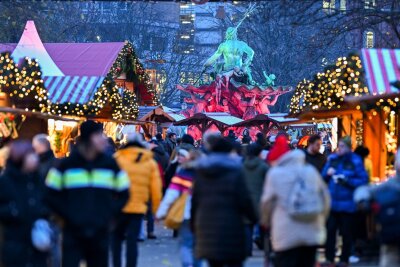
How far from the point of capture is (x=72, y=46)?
120 ft

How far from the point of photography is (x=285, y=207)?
1023 centimetres

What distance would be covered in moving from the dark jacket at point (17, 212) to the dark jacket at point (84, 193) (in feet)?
0.61

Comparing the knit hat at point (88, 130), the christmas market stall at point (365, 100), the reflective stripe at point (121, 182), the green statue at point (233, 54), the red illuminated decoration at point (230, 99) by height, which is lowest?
the reflective stripe at point (121, 182)

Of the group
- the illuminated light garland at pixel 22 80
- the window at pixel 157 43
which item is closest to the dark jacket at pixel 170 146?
the illuminated light garland at pixel 22 80

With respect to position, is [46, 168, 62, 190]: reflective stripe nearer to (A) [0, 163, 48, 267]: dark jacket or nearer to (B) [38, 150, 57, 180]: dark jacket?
(A) [0, 163, 48, 267]: dark jacket

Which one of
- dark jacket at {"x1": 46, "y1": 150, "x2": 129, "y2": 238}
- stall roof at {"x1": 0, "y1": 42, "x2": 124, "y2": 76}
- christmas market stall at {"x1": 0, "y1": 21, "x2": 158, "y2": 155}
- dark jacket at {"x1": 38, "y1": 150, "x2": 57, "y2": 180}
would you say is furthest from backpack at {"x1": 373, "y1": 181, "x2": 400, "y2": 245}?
stall roof at {"x1": 0, "y1": 42, "x2": 124, "y2": 76}

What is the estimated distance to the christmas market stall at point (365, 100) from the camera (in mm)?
17750

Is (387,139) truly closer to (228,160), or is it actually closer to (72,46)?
(228,160)

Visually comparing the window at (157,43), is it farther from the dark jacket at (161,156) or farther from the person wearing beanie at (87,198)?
the person wearing beanie at (87,198)

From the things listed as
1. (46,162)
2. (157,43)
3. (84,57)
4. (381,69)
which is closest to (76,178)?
(46,162)

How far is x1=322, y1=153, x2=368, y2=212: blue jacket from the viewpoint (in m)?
14.1

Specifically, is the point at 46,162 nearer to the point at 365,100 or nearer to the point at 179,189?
the point at 179,189

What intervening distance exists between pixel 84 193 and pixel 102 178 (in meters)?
0.22

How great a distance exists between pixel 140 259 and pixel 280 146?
9.03 feet
